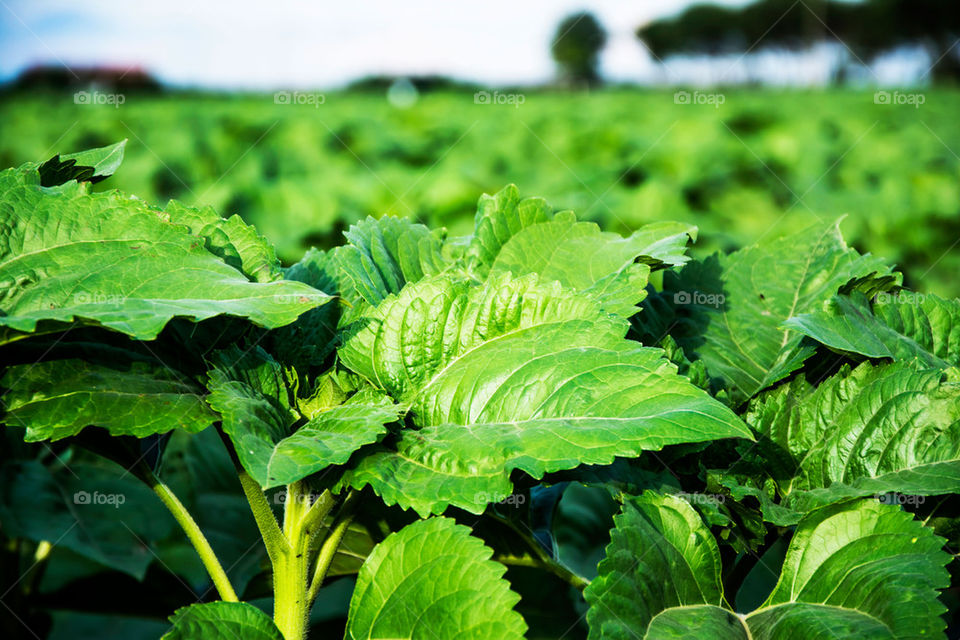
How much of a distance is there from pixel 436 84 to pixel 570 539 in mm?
40604

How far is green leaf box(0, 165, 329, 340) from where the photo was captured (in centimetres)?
86

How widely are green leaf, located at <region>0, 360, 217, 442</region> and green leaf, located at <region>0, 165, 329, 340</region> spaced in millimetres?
81

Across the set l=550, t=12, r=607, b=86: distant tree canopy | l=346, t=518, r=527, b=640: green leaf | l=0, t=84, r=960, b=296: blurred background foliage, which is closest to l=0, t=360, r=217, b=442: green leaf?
l=346, t=518, r=527, b=640: green leaf

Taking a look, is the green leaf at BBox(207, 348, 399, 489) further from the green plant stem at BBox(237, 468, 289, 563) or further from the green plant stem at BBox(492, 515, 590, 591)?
the green plant stem at BBox(492, 515, 590, 591)

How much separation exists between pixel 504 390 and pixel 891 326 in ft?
2.24

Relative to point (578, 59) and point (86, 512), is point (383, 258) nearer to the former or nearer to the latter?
point (86, 512)

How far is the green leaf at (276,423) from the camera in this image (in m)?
0.84

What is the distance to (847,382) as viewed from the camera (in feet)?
3.81

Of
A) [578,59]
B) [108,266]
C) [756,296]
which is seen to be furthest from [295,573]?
[578,59]

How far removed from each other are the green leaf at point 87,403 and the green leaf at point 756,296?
2.66ft

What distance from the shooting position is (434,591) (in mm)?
917

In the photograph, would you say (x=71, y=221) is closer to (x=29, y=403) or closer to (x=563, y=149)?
(x=29, y=403)

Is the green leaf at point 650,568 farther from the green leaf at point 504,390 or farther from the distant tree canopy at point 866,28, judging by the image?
the distant tree canopy at point 866,28

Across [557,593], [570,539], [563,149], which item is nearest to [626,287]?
[557,593]
